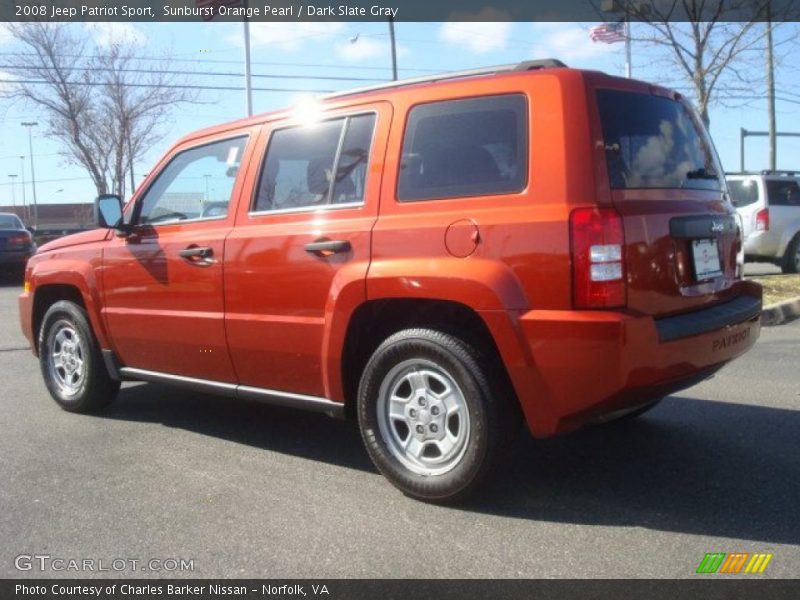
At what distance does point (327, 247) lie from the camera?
3.81m

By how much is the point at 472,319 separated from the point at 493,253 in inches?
15.8

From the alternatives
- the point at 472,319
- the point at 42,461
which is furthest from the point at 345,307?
the point at 42,461

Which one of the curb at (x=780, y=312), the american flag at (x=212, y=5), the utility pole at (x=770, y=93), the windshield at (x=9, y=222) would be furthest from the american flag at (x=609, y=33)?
the windshield at (x=9, y=222)

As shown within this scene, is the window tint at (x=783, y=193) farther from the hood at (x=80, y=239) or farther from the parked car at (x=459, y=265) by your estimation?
the hood at (x=80, y=239)

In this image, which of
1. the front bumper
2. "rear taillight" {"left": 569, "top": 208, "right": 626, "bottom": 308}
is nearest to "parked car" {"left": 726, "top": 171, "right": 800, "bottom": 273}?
the front bumper

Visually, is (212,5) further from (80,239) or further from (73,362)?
(73,362)

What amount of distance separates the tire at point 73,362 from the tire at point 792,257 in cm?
1128

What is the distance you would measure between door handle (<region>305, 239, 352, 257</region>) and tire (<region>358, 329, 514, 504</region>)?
0.50m

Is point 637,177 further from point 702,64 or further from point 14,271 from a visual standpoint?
point 14,271

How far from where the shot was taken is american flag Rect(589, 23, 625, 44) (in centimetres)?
1325

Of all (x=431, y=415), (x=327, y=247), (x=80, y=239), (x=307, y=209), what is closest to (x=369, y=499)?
(x=431, y=415)

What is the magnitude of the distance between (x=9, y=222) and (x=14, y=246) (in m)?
0.86

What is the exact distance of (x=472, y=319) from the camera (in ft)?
11.8

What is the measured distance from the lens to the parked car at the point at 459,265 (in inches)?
127
